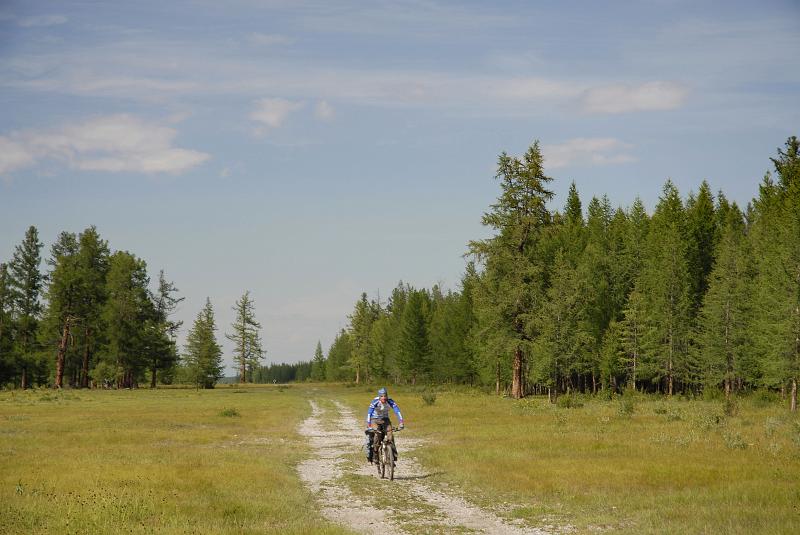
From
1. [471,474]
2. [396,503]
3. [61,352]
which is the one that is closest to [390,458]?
[471,474]

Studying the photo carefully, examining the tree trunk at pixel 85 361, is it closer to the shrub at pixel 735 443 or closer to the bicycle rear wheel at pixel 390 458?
the bicycle rear wheel at pixel 390 458

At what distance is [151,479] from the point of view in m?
17.6

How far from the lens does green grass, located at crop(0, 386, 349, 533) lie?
42.5ft

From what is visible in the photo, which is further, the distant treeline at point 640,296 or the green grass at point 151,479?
the distant treeline at point 640,296

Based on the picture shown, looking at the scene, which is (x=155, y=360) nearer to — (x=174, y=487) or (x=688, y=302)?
(x=688, y=302)

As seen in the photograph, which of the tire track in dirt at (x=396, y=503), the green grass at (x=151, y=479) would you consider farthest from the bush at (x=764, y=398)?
the green grass at (x=151, y=479)

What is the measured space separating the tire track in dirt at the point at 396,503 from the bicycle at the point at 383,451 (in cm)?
32

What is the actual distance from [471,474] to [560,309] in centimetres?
3393

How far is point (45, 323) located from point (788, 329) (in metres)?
71.9

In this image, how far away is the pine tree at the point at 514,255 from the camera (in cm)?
4988

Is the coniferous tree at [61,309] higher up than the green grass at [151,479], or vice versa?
the coniferous tree at [61,309]

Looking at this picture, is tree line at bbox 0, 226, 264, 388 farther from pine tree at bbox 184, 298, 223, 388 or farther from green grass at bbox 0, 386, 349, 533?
green grass at bbox 0, 386, 349, 533

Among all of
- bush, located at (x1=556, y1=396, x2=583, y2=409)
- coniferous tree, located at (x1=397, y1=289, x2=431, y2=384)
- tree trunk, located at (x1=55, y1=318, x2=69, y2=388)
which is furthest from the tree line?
bush, located at (x1=556, y1=396, x2=583, y2=409)

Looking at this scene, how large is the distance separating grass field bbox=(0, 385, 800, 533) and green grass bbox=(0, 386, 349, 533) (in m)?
0.05
